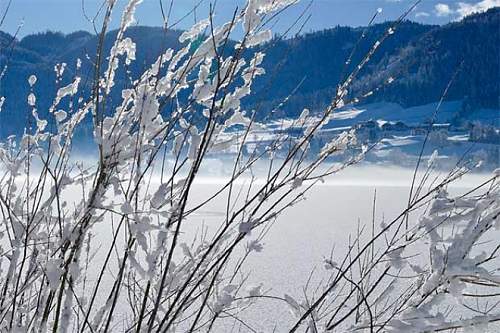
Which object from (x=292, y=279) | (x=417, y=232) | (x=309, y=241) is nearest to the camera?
(x=417, y=232)

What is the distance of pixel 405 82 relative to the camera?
114 metres

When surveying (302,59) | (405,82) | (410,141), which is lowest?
(410,141)

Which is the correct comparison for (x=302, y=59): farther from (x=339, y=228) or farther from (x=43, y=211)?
(x=43, y=211)

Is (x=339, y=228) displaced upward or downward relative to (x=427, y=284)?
downward

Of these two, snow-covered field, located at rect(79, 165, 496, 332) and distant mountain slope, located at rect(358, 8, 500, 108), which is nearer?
snow-covered field, located at rect(79, 165, 496, 332)

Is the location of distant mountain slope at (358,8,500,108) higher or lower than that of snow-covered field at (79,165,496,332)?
higher

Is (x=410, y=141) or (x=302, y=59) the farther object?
(x=302, y=59)

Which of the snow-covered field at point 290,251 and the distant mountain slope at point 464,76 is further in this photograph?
the distant mountain slope at point 464,76

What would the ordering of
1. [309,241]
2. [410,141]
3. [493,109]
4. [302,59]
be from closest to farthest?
1. [309,241]
2. [410,141]
3. [493,109]
4. [302,59]

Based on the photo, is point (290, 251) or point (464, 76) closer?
point (290, 251)

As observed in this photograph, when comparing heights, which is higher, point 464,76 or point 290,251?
point 464,76

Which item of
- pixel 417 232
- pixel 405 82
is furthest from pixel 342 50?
pixel 417 232

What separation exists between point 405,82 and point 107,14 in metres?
119

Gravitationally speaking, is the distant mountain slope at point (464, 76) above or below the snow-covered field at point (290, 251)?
above
